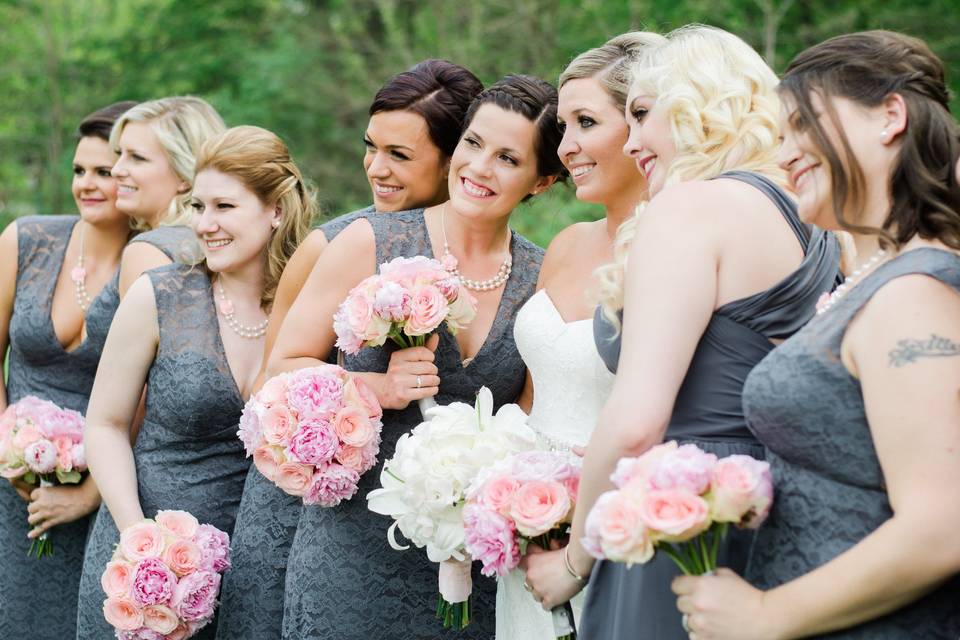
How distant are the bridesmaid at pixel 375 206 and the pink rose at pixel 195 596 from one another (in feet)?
0.80

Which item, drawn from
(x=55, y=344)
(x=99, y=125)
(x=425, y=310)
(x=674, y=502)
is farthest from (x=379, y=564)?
(x=99, y=125)

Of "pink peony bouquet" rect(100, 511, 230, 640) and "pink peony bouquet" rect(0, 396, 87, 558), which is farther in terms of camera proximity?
"pink peony bouquet" rect(0, 396, 87, 558)

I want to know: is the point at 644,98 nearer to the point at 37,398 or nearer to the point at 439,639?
the point at 439,639

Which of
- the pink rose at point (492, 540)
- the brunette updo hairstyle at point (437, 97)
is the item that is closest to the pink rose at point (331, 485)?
the pink rose at point (492, 540)

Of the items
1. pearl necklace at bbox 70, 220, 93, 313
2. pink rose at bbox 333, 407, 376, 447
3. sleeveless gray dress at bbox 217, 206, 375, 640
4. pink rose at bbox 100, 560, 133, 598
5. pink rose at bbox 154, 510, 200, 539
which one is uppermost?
pink rose at bbox 333, 407, 376, 447

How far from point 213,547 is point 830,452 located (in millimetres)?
2809

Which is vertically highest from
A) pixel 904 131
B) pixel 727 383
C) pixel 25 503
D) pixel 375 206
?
pixel 904 131

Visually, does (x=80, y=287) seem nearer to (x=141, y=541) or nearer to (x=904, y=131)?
(x=141, y=541)

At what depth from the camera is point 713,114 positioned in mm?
3115

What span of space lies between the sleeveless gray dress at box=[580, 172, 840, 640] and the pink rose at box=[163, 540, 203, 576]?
1.94 meters

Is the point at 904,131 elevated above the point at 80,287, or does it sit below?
above

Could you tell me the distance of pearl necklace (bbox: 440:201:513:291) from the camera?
4277mm

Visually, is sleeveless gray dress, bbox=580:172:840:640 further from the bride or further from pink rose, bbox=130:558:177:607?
pink rose, bbox=130:558:177:607

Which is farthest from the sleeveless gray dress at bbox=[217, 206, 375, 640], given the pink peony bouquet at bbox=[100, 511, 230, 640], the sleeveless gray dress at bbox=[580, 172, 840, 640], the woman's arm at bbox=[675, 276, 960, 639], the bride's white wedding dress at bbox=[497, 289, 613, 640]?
the woman's arm at bbox=[675, 276, 960, 639]
